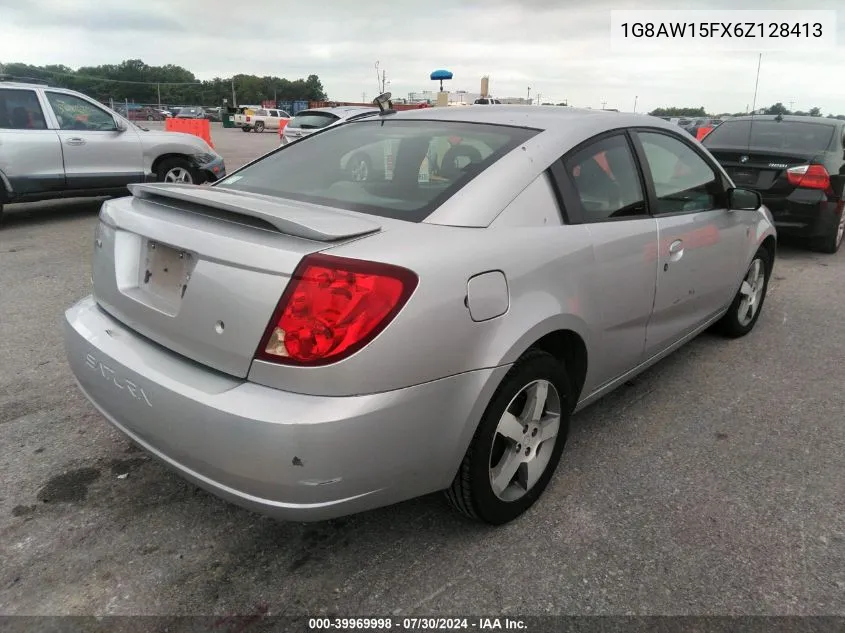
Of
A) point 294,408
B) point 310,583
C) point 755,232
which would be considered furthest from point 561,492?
point 755,232

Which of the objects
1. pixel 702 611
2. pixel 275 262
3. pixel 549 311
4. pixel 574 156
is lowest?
pixel 702 611

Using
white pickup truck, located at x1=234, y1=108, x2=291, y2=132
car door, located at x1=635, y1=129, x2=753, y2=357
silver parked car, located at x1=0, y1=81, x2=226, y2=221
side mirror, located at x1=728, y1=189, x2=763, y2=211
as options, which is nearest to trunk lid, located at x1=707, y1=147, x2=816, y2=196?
car door, located at x1=635, y1=129, x2=753, y2=357

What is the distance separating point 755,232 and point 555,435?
98.0 inches

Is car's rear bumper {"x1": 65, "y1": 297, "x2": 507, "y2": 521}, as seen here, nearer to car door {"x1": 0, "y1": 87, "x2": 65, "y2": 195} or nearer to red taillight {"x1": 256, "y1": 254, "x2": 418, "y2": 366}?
red taillight {"x1": 256, "y1": 254, "x2": 418, "y2": 366}

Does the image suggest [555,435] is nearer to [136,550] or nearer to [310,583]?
[310,583]

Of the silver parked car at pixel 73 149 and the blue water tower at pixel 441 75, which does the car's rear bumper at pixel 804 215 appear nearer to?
the silver parked car at pixel 73 149

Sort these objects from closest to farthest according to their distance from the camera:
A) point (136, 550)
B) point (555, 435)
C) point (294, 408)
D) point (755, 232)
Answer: point (294, 408)
point (136, 550)
point (555, 435)
point (755, 232)

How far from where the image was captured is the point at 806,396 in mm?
3477

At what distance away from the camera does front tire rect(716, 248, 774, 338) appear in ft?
13.6

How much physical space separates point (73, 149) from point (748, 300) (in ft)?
25.0

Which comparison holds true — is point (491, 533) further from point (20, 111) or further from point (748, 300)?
point (20, 111)

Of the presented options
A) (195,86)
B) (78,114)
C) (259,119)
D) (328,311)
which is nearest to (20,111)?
(78,114)

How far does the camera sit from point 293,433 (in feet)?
5.42

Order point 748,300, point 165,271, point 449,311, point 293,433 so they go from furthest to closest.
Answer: point 748,300 → point 165,271 → point 449,311 → point 293,433
